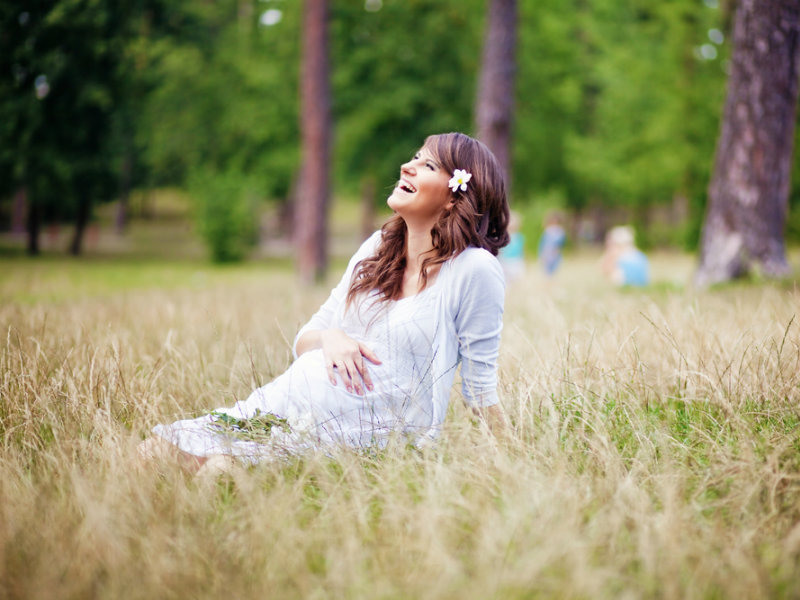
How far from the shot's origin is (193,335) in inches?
169

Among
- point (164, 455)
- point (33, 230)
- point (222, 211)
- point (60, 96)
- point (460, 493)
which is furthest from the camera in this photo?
point (222, 211)

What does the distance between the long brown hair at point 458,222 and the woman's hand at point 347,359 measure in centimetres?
27

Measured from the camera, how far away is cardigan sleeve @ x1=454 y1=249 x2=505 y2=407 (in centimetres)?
262

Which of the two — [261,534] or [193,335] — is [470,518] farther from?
[193,335]

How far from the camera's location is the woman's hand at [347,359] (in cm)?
263

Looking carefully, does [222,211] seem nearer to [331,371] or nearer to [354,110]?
[354,110]

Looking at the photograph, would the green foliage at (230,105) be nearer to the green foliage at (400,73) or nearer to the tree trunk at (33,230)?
the green foliage at (400,73)

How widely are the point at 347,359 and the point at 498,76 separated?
295 inches

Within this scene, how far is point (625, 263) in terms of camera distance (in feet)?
29.8

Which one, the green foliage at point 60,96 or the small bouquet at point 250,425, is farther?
the green foliage at point 60,96

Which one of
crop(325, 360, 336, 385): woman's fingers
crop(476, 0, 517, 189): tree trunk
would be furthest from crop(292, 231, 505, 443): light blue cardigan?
crop(476, 0, 517, 189): tree trunk

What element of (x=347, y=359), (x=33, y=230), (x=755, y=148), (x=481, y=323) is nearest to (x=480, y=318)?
(x=481, y=323)

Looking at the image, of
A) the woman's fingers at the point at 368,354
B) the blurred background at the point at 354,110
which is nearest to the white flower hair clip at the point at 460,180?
the woman's fingers at the point at 368,354

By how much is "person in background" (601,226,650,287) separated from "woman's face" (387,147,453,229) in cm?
631
